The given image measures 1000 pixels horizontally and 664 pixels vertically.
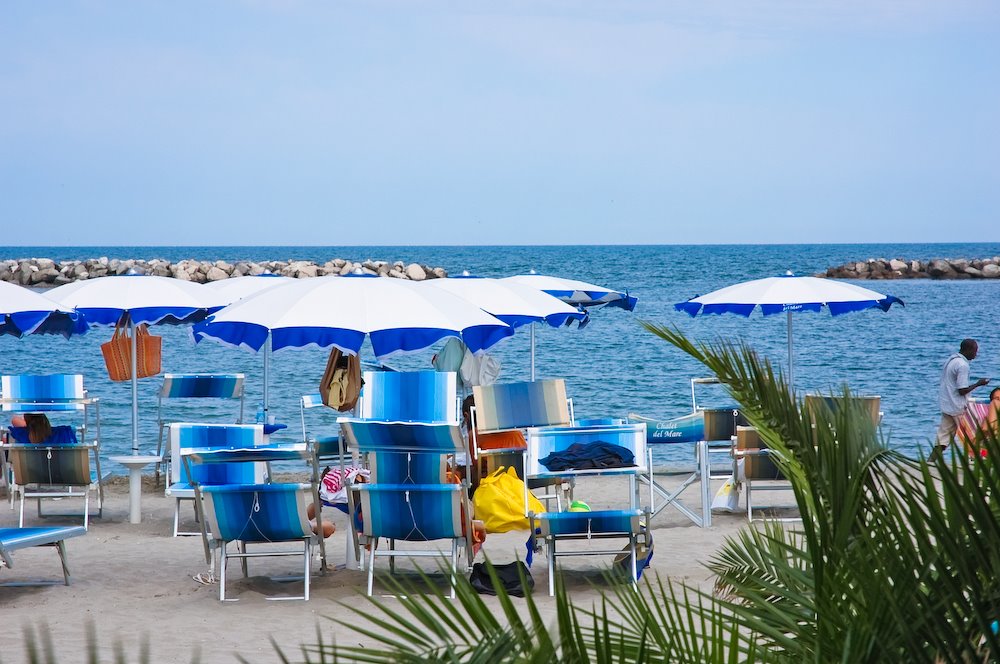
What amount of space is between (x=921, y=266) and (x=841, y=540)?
61.1 metres

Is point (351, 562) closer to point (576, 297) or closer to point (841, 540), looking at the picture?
point (841, 540)

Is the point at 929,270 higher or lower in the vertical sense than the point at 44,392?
higher

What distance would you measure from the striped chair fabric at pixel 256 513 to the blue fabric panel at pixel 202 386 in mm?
3805

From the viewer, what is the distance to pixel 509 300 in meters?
9.04

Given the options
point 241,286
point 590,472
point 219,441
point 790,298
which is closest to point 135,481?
point 219,441

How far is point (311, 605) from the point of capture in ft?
18.9

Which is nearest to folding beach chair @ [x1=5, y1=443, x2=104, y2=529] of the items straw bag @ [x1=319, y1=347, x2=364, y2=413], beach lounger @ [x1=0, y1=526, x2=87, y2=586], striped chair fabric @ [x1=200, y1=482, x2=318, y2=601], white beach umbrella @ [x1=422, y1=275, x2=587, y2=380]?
straw bag @ [x1=319, y1=347, x2=364, y2=413]

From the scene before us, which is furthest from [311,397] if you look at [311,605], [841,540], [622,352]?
[622,352]

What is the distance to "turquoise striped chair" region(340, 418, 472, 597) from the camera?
5.72m

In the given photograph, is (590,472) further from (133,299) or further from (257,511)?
(133,299)

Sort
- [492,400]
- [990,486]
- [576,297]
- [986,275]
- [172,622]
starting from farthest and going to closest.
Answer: [986,275]
[576,297]
[492,400]
[172,622]
[990,486]

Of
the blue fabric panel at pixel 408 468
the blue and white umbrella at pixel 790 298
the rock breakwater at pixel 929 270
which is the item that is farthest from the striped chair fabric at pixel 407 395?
the rock breakwater at pixel 929 270

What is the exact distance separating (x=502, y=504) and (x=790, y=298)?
3858 mm

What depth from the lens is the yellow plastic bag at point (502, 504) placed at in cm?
699
